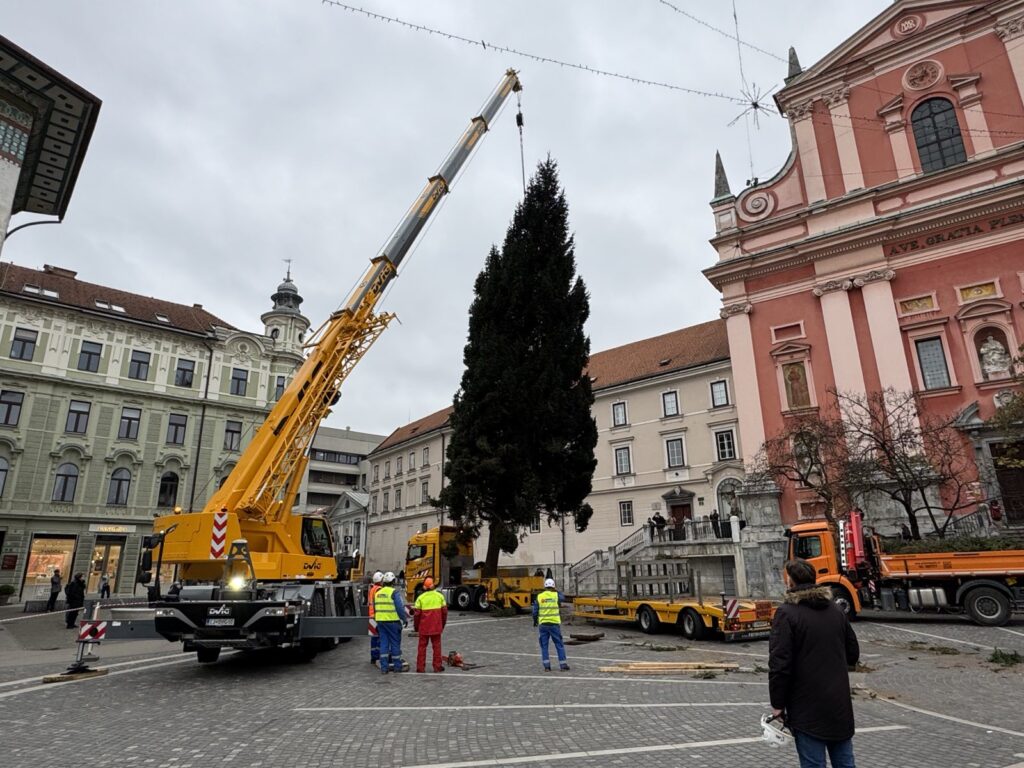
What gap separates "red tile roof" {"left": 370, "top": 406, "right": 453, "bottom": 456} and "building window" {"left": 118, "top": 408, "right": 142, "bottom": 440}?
2209cm

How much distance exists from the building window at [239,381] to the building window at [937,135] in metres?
37.6

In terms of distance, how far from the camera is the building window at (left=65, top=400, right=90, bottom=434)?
32.8m

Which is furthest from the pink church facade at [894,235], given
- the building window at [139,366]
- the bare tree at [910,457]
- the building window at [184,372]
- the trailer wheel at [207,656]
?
the building window at [139,366]

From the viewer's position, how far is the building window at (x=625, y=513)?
121 ft

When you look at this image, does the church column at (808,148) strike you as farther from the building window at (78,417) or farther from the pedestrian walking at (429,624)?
the building window at (78,417)

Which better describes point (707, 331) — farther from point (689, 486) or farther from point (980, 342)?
point (980, 342)

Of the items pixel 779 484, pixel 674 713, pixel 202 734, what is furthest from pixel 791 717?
pixel 779 484

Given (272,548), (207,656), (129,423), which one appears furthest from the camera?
(129,423)

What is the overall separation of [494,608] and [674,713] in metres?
15.9

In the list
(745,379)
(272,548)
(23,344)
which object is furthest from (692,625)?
(23,344)

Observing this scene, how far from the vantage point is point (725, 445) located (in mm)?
33969

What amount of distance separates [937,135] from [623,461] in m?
22.4

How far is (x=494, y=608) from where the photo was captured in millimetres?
22531

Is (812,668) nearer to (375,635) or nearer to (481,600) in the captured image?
(375,635)
